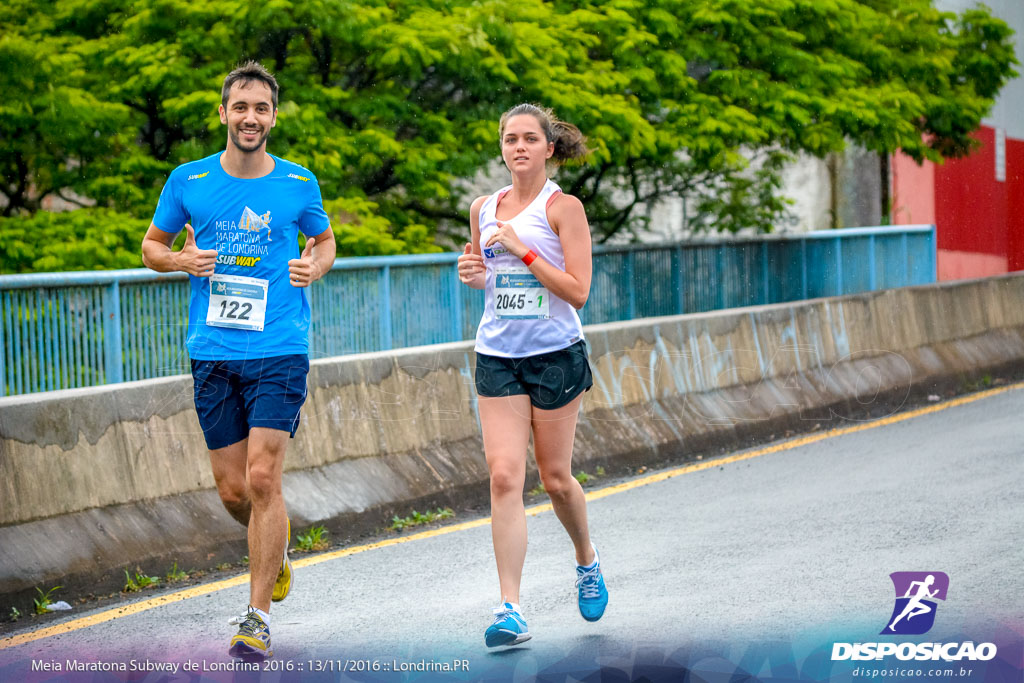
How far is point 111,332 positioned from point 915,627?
5.62 m

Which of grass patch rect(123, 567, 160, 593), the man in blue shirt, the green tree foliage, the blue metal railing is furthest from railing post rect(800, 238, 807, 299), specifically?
the man in blue shirt

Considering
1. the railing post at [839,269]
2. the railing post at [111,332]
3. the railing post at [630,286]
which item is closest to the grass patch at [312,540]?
the railing post at [111,332]

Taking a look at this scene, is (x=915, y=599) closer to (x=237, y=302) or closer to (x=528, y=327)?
(x=528, y=327)

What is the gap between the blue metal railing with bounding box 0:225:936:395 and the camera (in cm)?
899

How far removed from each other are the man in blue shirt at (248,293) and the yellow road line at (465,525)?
A: 1034 millimetres

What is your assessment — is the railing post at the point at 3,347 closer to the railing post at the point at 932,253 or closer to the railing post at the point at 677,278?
the railing post at the point at 677,278

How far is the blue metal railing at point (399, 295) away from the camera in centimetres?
899

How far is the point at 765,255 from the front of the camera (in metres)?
16.1

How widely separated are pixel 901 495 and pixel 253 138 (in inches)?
190

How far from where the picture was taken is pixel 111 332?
367 inches

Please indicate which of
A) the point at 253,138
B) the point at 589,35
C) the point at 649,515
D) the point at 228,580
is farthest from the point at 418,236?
the point at 253,138

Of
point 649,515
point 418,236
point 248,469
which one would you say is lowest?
point 649,515

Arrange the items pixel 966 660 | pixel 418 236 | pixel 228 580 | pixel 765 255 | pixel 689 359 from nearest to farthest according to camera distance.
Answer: pixel 966 660 → pixel 228 580 → pixel 689 359 → pixel 418 236 → pixel 765 255

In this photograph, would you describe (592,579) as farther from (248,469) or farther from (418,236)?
(418,236)
